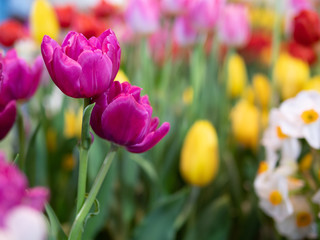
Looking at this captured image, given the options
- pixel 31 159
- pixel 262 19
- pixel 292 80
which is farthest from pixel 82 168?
pixel 262 19

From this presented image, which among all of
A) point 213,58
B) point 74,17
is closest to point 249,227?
point 213,58

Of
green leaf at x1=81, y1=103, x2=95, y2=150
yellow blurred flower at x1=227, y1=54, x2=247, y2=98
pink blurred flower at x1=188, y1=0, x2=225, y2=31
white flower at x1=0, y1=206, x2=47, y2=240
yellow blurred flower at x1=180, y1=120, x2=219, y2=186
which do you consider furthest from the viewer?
yellow blurred flower at x1=227, y1=54, x2=247, y2=98

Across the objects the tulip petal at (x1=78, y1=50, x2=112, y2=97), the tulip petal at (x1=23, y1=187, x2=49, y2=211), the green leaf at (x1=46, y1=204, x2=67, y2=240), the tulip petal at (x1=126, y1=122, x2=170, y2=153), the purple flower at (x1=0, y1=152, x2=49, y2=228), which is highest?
the tulip petal at (x1=78, y1=50, x2=112, y2=97)

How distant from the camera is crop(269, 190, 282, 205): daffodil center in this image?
42cm

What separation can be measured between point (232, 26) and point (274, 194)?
0.37m

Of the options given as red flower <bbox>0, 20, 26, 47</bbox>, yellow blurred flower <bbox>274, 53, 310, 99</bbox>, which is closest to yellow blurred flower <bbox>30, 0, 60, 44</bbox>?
red flower <bbox>0, 20, 26, 47</bbox>

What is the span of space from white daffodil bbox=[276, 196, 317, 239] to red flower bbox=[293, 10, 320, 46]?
23 cm

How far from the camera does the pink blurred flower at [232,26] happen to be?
708 millimetres

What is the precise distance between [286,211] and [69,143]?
269 millimetres

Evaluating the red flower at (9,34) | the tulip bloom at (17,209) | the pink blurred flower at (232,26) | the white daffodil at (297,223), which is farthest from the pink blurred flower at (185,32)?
the tulip bloom at (17,209)

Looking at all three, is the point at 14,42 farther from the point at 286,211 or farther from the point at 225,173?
the point at 286,211

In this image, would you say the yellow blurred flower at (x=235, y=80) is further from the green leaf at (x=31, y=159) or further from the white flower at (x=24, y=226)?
the white flower at (x=24, y=226)

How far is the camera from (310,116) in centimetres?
40

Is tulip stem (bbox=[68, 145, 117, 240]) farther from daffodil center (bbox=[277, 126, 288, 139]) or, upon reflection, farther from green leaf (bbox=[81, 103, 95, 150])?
daffodil center (bbox=[277, 126, 288, 139])
